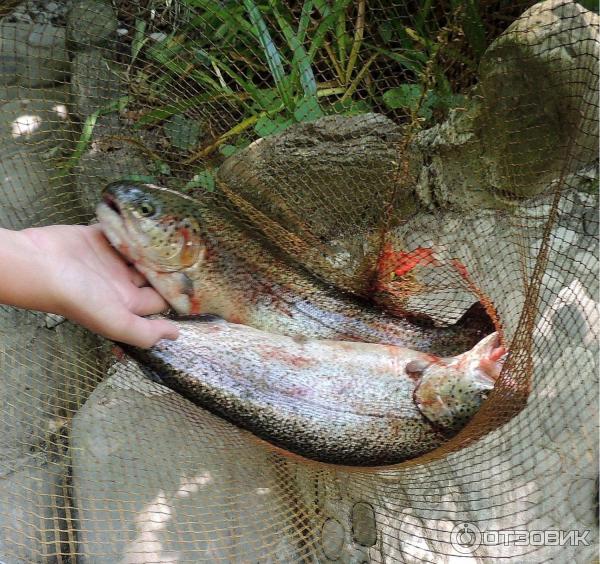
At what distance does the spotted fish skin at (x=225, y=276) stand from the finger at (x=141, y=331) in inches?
7.9

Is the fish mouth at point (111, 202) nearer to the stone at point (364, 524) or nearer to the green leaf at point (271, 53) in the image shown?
the green leaf at point (271, 53)

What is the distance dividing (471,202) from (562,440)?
104cm

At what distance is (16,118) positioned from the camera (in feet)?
10.4

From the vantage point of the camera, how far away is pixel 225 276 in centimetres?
229

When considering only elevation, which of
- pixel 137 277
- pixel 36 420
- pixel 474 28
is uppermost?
pixel 474 28

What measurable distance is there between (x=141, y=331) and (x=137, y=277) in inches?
12.6

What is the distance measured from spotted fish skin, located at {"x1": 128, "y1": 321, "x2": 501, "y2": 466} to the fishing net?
4.3 inches

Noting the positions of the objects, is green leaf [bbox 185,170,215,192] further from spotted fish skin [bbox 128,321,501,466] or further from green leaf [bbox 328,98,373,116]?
spotted fish skin [bbox 128,321,501,466]

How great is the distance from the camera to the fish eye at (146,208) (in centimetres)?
219

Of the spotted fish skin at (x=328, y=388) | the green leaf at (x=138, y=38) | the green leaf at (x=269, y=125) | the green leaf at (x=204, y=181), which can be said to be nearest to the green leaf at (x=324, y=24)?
the green leaf at (x=269, y=125)

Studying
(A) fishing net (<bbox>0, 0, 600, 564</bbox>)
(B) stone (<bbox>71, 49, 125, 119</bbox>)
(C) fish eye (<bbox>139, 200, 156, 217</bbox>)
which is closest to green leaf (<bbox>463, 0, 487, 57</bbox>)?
(A) fishing net (<bbox>0, 0, 600, 564</bbox>)

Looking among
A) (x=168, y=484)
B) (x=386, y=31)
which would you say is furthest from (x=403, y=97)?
(x=168, y=484)

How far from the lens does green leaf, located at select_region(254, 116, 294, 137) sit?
2.84 meters

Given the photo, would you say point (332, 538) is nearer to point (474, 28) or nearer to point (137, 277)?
point (137, 277)
